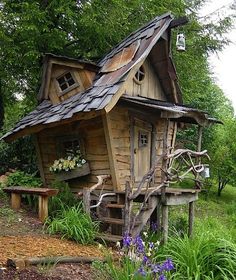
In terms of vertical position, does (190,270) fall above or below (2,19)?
below

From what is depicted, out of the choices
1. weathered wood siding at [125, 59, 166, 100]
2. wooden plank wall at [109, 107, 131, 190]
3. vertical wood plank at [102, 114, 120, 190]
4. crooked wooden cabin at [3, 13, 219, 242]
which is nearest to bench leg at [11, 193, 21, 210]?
crooked wooden cabin at [3, 13, 219, 242]

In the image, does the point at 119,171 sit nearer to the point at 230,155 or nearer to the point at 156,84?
the point at 156,84

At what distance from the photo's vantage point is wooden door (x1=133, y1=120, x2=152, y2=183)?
382 inches

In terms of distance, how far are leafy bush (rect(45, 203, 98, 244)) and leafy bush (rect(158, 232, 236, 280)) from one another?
1899 millimetres

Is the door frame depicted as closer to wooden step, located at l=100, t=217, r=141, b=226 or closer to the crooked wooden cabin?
the crooked wooden cabin

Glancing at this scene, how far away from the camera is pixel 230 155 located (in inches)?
880

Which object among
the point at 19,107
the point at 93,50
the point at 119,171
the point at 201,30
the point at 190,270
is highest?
the point at 201,30

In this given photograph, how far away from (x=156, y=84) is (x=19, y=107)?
10.2 m

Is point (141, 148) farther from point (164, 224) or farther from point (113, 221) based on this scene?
point (113, 221)

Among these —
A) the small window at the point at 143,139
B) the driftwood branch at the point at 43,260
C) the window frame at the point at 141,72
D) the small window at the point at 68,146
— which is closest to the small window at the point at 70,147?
the small window at the point at 68,146

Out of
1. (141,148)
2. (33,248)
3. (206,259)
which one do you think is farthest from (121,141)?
(206,259)

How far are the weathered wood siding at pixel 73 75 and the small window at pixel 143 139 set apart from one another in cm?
182

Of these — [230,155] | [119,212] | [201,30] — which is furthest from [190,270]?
[230,155]

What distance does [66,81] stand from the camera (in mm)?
10297
